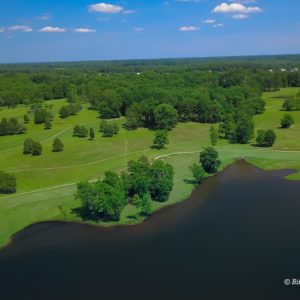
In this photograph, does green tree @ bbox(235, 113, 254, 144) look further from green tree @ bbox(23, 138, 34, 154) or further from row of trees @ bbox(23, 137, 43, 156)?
green tree @ bbox(23, 138, 34, 154)

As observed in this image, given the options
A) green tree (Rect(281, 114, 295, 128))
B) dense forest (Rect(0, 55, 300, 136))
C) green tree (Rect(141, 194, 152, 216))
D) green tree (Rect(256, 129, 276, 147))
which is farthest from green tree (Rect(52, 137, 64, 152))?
green tree (Rect(281, 114, 295, 128))

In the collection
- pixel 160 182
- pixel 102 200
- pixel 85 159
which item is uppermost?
pixel 160 182

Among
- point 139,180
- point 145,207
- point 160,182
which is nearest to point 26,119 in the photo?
point 139,180

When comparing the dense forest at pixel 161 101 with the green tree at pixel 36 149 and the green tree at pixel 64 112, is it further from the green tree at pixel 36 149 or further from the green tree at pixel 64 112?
the green tree at pixel 36 149

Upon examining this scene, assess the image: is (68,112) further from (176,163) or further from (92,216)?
(92,216)

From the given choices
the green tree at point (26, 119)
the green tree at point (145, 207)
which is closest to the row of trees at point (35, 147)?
the green tree at point (26, 119)

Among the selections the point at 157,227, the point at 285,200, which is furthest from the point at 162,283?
the point at 285,200

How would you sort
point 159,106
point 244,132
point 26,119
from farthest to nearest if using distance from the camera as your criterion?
point 26,119, point 159,106, point 244,132

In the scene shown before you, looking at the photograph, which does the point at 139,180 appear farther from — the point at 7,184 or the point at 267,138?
the point at 267,138
